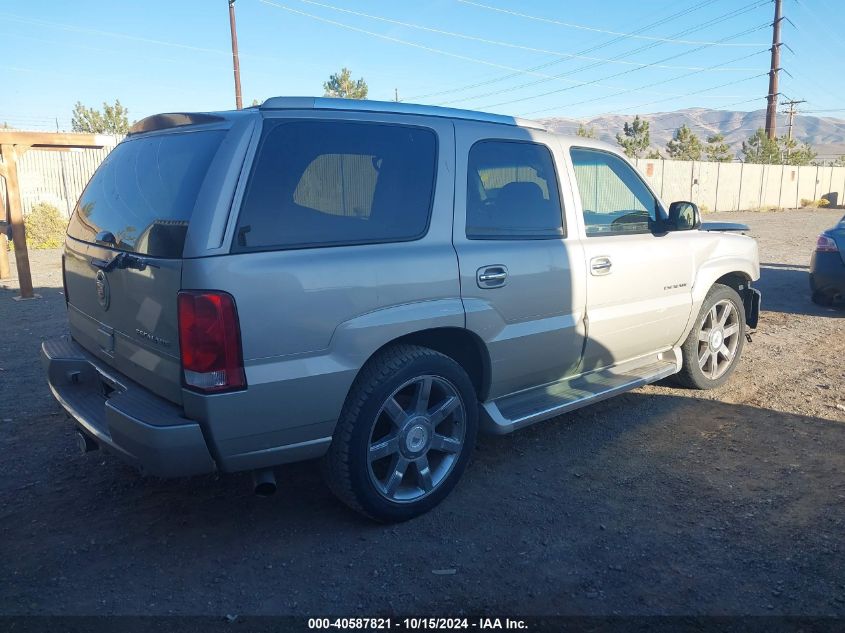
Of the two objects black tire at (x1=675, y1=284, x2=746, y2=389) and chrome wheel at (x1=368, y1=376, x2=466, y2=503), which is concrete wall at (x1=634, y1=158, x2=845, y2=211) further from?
chrome wheel at (x1=368, y1=376, x2=466, y2=503)

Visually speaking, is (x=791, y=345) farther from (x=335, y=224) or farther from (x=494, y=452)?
(x=335, y=224)

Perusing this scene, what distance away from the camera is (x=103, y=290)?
3.30 meters

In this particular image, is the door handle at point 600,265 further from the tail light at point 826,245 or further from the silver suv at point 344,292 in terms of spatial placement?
the tail light at point 826,245

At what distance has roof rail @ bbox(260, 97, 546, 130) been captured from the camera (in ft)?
10.0

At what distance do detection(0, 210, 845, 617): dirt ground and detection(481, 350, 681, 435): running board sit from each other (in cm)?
36

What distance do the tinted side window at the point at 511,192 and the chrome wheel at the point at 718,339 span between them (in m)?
1.92

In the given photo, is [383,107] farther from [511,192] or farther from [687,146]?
[687,146]

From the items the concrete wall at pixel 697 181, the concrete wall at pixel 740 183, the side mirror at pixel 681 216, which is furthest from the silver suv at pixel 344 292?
the concrete wall at pixel 740 183

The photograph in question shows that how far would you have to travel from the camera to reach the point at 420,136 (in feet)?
11.5

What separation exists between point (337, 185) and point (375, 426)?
1.19 meters

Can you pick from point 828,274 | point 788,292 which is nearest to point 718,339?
point 828,274

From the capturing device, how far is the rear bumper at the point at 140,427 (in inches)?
107

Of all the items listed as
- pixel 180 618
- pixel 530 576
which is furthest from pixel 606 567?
pixel 180 618

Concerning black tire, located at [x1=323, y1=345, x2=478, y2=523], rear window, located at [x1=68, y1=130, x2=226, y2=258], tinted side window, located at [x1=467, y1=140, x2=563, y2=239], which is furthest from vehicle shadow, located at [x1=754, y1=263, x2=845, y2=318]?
rear window, located at [x1=68, y1=130, x2=226, y2=258]
